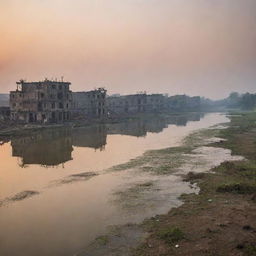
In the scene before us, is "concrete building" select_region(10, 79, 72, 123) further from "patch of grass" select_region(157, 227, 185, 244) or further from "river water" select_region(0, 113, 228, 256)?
"patch of grass" select_region(157, 227, 185, 244)

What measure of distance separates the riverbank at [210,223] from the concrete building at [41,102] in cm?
5930

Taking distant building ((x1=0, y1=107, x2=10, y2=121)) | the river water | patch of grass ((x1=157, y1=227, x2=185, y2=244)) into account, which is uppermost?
distant building ((x1=0, y1=107, x2=10, y2=121))

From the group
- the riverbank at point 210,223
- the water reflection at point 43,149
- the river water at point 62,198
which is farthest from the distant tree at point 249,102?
the riverbank at point 210,223

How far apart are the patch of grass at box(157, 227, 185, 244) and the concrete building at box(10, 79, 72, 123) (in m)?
66.0

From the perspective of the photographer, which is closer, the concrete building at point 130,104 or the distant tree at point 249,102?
the concrete building at point 130,104

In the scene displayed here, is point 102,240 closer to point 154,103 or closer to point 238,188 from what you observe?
point 238,188

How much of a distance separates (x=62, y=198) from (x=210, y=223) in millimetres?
10128

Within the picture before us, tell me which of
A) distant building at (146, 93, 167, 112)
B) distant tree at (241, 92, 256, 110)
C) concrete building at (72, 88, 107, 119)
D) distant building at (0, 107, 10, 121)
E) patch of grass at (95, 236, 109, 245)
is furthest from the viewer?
distant tree at (241, 92, 256, 110)

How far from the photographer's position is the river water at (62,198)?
15953mm

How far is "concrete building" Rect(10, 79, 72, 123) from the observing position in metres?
79.7

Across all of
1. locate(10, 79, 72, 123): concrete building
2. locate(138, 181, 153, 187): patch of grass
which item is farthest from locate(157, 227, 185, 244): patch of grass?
locate(10, 79, 72, 123): concrete building

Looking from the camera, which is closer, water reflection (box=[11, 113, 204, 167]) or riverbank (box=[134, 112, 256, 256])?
riverbank (box=[134, 112, 256, 256])

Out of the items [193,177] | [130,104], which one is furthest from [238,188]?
[130,104]

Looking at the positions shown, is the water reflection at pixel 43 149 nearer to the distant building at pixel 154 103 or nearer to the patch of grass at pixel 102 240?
the patch of grass at pixel 102 240
